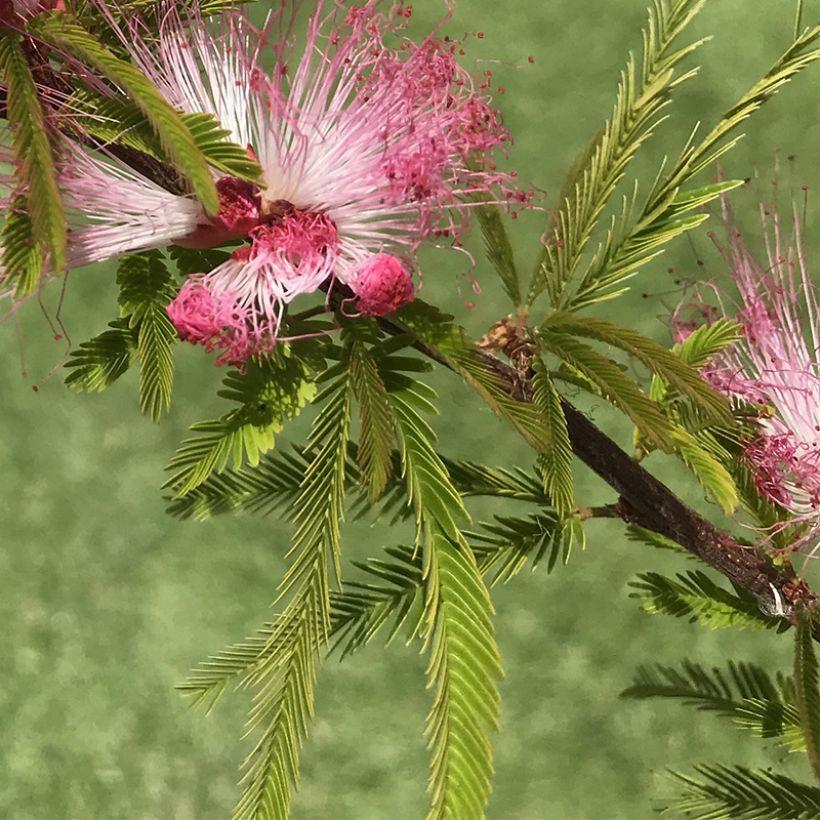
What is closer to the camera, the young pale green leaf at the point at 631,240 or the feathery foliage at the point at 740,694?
the young pale green leaf at the point at 631,240

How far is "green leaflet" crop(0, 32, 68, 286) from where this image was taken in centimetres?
31

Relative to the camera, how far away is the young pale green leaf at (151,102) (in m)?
0.31

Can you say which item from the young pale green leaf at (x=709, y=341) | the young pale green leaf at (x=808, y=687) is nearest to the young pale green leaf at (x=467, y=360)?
the young pale green leaf at (x=709, y=341)

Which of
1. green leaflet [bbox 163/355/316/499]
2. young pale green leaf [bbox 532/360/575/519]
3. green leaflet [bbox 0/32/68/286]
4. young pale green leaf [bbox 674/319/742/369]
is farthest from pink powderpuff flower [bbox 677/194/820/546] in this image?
green leaflet [bbox 0/32/68/286]

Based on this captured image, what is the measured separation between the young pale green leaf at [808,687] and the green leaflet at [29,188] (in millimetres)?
426

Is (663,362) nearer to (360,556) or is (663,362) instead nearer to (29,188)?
(29,188)

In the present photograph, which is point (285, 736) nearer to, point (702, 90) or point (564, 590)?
point (564, 590)

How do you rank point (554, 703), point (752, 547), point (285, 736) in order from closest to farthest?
point (285, 736) < point (752, 547) < point (554, 703)

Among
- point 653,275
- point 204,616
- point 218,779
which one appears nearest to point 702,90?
point 653,275

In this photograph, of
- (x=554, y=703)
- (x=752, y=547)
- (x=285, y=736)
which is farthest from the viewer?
(x=554, y=703)

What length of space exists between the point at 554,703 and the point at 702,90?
73 cm

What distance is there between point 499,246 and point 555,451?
152mm

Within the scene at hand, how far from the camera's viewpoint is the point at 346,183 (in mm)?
427

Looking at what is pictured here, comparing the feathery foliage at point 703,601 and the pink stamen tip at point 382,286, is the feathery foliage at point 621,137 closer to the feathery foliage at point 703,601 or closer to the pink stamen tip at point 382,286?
the pink stamen tip at point 382,286
